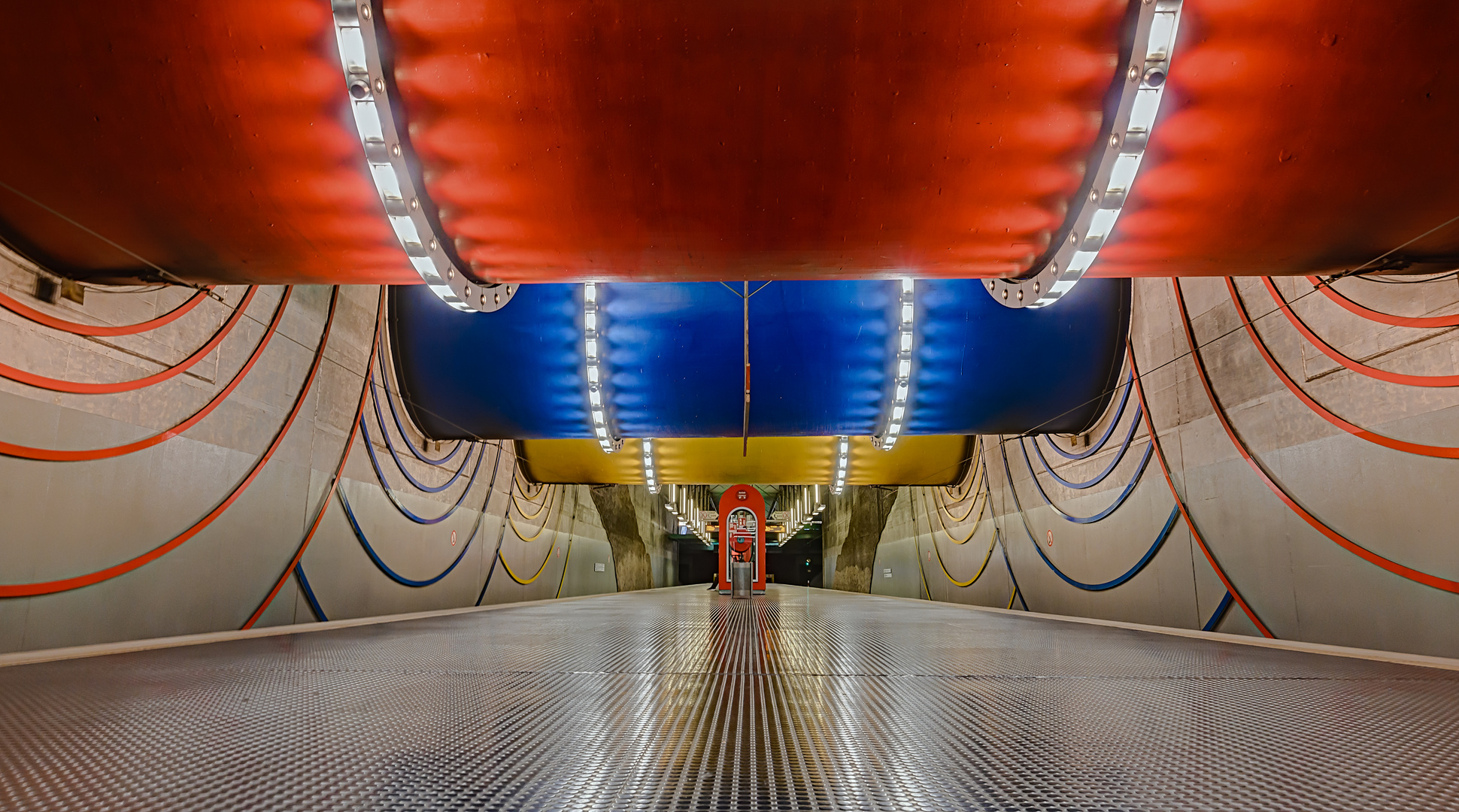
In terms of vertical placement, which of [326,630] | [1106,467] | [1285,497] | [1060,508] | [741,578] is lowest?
[741,578]

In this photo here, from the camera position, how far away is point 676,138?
3234 mm

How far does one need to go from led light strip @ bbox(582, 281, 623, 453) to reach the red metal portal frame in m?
7.33

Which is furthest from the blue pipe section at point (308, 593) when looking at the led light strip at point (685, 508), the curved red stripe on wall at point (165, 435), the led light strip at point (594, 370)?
the led light strip at point (685, 508)

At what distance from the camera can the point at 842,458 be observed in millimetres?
11266

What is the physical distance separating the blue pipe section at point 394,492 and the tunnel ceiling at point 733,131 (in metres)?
4.33

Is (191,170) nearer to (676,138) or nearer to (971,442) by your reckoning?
(676,138)

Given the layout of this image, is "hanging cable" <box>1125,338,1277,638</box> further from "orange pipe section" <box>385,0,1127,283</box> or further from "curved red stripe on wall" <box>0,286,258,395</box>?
"curved red stripe on wall" <box>0,286,258,395</box>

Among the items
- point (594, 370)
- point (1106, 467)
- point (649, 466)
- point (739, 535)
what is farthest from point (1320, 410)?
point (739, 535)

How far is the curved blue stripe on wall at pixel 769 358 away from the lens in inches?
296

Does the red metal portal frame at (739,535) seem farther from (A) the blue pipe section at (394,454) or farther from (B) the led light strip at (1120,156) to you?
(B) the led light strip at (1120,156)

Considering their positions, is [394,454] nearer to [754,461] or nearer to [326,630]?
[326,630]

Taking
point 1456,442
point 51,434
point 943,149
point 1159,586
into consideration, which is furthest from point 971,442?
point 51,434

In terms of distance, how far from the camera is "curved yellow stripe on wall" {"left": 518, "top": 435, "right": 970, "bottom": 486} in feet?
37.7

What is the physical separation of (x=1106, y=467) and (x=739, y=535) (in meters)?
9.22
